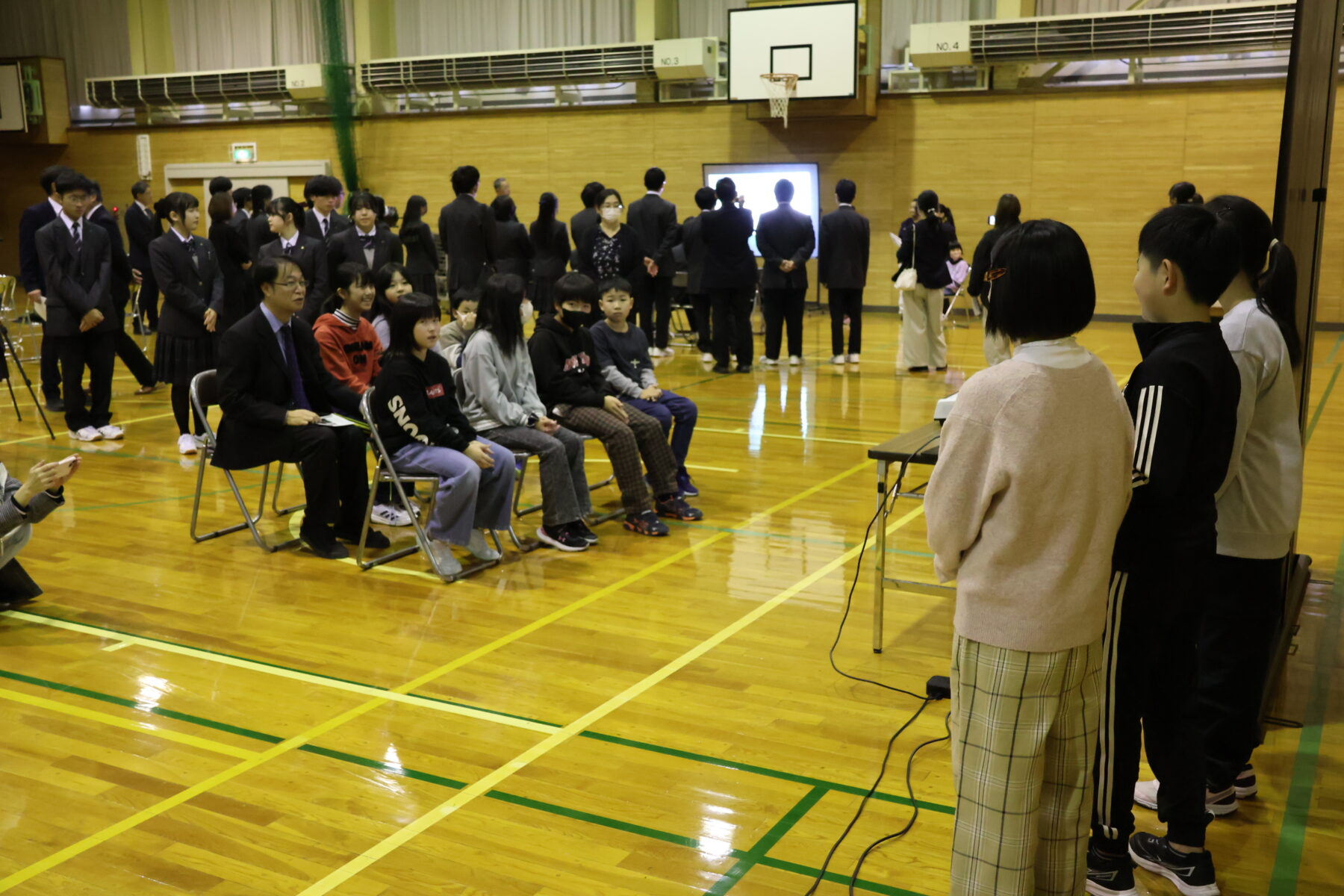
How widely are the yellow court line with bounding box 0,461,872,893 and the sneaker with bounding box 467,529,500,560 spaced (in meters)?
0.58

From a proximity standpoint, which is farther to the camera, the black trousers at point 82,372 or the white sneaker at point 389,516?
the black trousers at point 82,372

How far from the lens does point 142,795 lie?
288 cm

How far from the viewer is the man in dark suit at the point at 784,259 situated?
30.6 ft

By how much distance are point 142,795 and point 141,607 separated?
1542 mm

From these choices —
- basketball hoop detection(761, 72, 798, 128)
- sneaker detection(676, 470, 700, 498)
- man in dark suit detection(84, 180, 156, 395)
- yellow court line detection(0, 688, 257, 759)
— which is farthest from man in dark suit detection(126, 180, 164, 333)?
basketball hoop detection(761, 72, 798, 128)

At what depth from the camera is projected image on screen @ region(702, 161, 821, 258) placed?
13.7 meters

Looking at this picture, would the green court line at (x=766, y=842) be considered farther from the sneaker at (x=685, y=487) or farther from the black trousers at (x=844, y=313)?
the black trousers at (x=844, y=313)

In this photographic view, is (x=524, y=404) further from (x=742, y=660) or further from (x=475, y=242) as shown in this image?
(x=475, y=242)

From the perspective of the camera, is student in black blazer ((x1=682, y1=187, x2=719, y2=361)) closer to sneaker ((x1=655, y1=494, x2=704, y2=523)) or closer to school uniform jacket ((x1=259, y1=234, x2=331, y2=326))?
school uniform jacket ((x1=259, y1=234, x2=331, y2=326))

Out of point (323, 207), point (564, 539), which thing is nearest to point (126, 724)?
point (564, 539)

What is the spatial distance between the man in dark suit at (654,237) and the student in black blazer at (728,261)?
14.7 inches

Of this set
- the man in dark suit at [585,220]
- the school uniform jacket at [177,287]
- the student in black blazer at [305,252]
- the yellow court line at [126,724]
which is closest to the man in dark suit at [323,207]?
the student in black blazer at [305,252]

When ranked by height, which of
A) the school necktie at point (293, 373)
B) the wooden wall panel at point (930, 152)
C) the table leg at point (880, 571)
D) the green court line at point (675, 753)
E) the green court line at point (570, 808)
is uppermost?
the wooden wall panel at point (930, 152)

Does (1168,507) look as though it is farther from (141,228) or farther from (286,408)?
(141,228)
